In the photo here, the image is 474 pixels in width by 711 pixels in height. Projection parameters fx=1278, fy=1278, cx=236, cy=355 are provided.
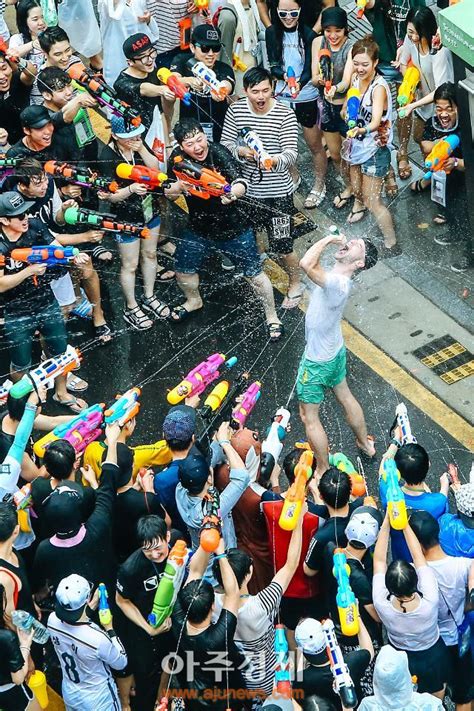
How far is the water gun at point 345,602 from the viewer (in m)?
6.67

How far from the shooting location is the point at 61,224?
9.96m

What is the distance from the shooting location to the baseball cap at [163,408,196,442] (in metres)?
7.70

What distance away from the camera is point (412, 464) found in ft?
24.0

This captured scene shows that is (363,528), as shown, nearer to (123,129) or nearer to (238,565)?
(238,565)

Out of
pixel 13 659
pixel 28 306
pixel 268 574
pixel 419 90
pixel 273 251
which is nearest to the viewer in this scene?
pixel 13 659

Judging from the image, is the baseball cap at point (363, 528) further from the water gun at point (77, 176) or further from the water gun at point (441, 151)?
the water gun at point (441, 151)

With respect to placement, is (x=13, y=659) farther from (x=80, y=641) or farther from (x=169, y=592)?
(x=169, y=592)

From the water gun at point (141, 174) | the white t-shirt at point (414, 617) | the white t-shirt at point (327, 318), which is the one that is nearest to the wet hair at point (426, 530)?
the white t-shirt at point (414, 617)

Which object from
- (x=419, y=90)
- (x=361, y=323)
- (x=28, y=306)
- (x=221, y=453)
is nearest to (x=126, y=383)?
(x=28, y=306)

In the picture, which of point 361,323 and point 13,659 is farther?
point 361,323

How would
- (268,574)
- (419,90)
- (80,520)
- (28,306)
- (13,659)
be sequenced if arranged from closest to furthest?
(13,659) < (80,520) < (268,574) < (28,306) < (419,90)

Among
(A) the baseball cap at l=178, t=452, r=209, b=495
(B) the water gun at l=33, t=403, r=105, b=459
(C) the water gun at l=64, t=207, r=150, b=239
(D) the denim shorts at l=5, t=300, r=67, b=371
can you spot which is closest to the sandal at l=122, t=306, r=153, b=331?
(D) the denim shorts at l=5, t=300, r=67, b=371

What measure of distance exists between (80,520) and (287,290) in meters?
4.16

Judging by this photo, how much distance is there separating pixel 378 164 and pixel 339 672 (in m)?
5.41
